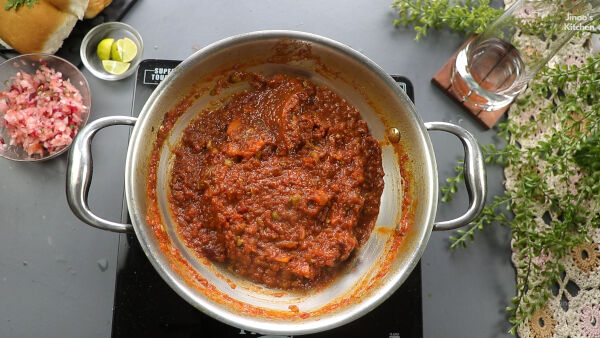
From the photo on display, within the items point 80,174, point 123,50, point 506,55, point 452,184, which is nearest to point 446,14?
point 506,55

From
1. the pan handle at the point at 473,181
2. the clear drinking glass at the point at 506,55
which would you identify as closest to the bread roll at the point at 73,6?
the pan handle at the point at 473,181

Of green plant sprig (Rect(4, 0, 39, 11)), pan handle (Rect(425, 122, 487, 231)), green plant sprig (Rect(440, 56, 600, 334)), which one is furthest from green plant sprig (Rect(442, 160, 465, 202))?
green plant sprig (Rect(4, 0, 39, 11))

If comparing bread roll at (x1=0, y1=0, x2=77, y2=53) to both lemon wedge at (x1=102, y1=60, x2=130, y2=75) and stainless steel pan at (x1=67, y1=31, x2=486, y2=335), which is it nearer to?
lemon wedge at (x1=102, y1=60, x2=130, y2=75)

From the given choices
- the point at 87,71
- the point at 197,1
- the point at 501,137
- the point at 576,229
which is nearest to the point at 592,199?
the point at 576,229

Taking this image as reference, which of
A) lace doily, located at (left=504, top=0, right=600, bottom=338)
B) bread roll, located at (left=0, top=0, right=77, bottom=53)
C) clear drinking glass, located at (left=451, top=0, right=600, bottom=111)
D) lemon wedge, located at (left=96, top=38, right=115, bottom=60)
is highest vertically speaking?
clear drinking glass, located at (left=451, top=0, right=600, bottom=111)

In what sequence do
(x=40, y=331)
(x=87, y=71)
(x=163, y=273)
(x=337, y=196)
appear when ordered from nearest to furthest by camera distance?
(x=163, y=273), (x=337, y=196), (x=40, y=331), (x=87, y=71)

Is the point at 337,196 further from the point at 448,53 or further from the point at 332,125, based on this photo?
the point at 448,53

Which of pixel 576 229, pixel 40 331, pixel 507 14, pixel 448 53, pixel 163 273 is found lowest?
pixel 40 331
